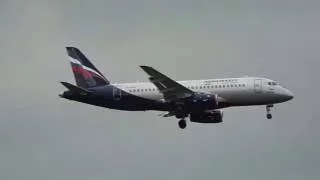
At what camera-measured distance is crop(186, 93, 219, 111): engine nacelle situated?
123 meters

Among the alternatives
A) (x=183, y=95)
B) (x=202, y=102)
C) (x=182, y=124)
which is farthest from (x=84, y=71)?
(x=202, y=102)

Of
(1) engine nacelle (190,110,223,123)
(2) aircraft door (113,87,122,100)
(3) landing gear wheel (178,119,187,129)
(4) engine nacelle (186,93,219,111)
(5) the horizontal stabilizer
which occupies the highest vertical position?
(5) the horizontal stabilizer

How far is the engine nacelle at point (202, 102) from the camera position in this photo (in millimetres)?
123062

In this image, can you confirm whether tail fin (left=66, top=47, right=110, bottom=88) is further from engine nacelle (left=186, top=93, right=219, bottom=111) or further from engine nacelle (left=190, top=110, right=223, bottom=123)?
engine nacelle (left=186, top=93, right=219, bottom=111)

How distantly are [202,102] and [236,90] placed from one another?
4265 millimetres

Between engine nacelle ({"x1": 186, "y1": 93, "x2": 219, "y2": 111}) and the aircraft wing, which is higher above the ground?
the aircraft wing

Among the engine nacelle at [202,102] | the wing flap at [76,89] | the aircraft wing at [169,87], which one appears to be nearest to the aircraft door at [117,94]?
the wing flap at [76,89]

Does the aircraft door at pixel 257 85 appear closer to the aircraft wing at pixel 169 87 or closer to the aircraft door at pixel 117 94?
the aircraft wing at pixel 169 87

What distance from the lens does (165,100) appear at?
125 metres

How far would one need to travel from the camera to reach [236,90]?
4882 inches

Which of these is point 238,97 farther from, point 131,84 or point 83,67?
point 83,67

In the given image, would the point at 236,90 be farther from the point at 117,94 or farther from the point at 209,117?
the point at 117,94

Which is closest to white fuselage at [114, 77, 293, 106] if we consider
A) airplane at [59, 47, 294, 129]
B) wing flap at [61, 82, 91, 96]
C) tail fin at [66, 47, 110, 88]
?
airplane at [59, 47, 294, 129]

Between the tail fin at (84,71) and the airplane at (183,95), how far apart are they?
209 mm
